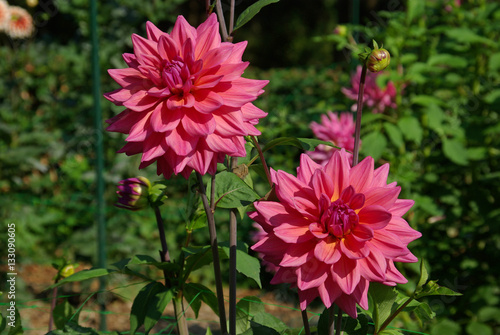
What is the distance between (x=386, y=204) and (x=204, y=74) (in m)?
0.26

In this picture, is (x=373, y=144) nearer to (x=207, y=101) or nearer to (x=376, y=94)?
(x=376, y=94)

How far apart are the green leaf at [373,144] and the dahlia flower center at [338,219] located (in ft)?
4.04

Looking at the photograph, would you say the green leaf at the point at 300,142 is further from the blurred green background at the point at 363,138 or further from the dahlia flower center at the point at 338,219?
the blurred green background at the point at 363,138

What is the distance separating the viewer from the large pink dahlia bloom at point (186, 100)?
2.07 ft

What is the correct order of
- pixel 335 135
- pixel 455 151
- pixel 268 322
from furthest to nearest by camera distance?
1. pixel 455 151
2. pixel 335 135
3. pixel 268 322

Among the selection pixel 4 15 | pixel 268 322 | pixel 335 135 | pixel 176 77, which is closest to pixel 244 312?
pixel 268 322

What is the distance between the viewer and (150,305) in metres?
0.76

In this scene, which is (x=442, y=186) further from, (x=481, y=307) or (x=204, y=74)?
(x=204, y=74)

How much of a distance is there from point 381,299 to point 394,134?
126cm

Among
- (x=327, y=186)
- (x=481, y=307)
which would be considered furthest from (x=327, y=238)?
(x=481, y=307)

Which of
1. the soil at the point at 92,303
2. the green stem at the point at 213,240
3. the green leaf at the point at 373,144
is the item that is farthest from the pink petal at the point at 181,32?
the soil at the point at 92,303

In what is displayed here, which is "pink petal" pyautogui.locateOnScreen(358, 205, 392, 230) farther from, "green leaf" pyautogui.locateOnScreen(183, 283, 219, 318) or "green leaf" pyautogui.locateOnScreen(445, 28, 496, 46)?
"green leaf" pyautogui.locateOnScreen(445, 28, 496, 46)

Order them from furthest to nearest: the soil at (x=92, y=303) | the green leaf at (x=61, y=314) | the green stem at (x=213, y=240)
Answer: the soil at (x=92, y=303) < the green leaf at (x=61, y=314) < the green stem at (x=213, y=240)

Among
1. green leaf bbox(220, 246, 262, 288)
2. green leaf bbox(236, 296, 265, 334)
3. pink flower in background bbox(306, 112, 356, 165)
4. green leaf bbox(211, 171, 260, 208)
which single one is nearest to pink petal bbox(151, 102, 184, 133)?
green leaf bbox(211, 171, 260, 208)
